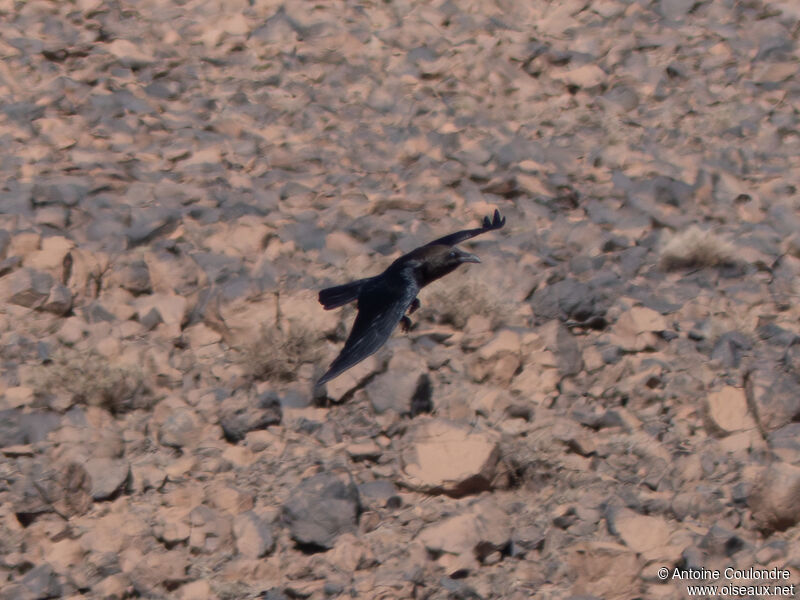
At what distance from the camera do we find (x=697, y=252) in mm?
7551

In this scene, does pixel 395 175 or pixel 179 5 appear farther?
pixel 179 5

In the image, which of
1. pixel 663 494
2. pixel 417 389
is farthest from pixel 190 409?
pixel 663 494

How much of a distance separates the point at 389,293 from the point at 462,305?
0.84 metres

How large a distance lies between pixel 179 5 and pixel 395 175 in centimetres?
327

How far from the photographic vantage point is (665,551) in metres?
5.42

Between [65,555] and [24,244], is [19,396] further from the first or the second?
[24,244]

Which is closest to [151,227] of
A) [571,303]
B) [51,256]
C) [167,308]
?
[51,256]

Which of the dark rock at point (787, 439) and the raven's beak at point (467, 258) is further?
the raven's beak at point (467, 258)

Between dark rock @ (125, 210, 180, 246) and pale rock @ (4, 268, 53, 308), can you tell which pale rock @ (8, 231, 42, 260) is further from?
dark rock @ (125, 210, 180, 246)

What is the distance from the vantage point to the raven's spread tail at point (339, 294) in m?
6.75

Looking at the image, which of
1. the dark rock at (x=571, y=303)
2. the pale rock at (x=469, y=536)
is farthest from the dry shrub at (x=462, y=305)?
the pale rock at (x=469, y=536)

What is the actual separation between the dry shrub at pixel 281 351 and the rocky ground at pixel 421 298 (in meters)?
0.02

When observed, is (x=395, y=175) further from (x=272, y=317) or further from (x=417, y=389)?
(x=417, y=389)

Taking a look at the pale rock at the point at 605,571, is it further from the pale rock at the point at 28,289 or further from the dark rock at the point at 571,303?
the pale rock at the point at 28,289
